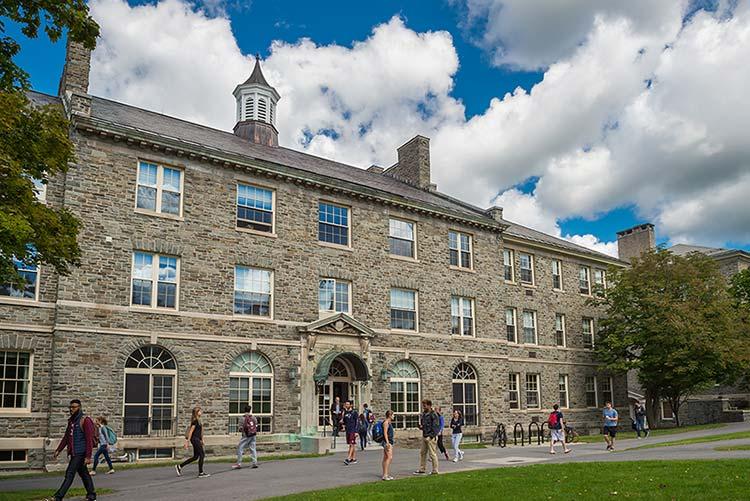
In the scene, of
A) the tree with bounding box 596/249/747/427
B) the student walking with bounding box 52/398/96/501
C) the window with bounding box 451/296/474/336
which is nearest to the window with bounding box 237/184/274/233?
the window with bounding box 451/296/474/336

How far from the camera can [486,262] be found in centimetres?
3212

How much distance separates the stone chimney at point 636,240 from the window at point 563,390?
601 inches

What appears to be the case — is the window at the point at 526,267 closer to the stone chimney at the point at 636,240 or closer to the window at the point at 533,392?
the window at the point at 533,392

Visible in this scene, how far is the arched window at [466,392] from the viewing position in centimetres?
2953

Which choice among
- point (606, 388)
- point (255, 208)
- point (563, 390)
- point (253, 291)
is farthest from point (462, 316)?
point (606, 388)

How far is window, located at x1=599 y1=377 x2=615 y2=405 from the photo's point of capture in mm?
38266

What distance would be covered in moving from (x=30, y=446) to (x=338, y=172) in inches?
676

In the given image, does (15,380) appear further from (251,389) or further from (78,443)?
(78,443)

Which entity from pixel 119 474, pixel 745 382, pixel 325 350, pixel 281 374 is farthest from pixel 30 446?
pixel 745 382

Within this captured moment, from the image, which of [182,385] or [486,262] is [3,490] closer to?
Result: [182,385]

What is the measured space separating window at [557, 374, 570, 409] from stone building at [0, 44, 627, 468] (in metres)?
2.67

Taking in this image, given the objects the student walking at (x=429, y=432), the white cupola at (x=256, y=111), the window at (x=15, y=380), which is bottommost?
the student walking at (x=429, y=432)

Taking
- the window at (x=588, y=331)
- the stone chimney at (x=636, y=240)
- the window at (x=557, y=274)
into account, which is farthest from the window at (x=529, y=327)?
the stone chimney at (x=636, y=240)

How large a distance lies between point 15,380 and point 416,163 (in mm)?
22622
